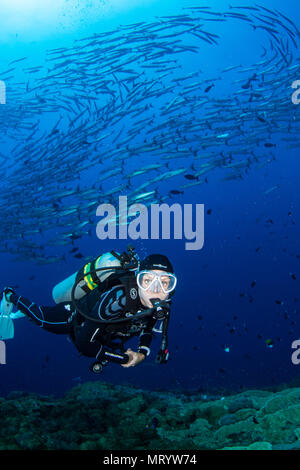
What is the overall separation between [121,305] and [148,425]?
2937 millimetres

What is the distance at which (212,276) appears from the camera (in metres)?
68.4

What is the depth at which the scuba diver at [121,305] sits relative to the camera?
11.7 feet

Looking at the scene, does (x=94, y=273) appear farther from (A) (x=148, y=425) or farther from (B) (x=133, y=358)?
(A) (x=148, y=425)

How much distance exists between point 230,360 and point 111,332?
123ft

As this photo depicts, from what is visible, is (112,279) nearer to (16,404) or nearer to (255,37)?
(16,404)

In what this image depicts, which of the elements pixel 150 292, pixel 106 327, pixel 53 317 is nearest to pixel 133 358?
pixel 106 327

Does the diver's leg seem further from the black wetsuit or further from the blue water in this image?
the blue water

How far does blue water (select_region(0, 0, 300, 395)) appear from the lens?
88.6ft

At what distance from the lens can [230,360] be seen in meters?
37.5

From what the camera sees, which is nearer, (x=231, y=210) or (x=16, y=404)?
(x=16, y=404)

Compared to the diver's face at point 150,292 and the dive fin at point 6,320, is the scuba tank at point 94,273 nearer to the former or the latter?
the diver's face at point 150,292

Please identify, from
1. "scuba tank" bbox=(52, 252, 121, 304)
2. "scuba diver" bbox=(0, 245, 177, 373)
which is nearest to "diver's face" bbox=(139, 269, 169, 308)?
"scuba diver" bbox=(0, 245, 177, 373)

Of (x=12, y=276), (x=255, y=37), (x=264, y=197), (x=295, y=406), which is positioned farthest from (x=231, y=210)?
(x=295, y=406)

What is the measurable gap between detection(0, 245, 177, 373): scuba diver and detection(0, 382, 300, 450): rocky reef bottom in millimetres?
1577
